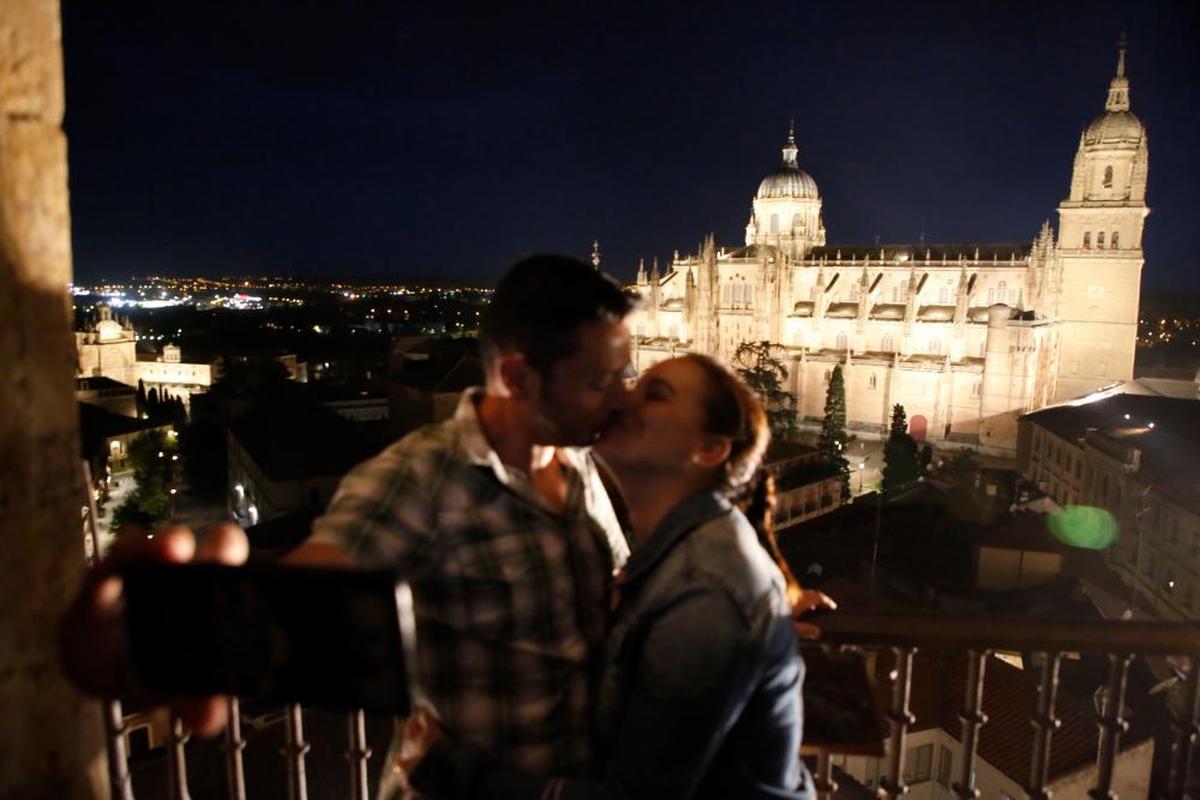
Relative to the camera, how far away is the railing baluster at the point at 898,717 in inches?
94.7

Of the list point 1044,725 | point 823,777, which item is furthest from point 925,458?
point 823,777

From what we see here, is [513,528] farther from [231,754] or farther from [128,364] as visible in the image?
[128,364]

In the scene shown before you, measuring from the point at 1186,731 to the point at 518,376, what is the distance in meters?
2.24

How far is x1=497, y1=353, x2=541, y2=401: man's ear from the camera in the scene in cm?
168

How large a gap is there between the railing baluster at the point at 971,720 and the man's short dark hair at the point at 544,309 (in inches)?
61.6

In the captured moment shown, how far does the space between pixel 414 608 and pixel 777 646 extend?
714mm

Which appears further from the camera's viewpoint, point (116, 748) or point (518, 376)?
point (116, 748)

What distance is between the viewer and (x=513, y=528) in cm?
167

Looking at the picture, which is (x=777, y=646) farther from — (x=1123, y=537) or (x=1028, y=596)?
(x=1123, y=537)

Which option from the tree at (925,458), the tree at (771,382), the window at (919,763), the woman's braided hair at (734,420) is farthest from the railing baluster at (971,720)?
the tree at (771,382)

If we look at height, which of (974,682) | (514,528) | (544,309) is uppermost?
(544,309)

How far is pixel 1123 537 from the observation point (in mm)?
18484

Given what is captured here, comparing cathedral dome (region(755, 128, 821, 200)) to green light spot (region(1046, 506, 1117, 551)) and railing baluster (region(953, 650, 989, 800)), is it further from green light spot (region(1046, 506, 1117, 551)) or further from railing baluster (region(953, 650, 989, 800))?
railing baluster (region(953, 650, 989, 800))

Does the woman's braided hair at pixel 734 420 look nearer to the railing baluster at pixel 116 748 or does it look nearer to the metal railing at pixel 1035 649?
the metal railing at pixel 1035 649
